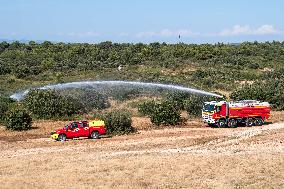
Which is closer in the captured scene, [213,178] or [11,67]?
[213,178]

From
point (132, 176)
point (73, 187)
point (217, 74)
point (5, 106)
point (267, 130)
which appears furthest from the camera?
point (217, 74)

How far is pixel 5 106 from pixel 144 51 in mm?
54925

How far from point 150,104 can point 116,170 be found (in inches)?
774

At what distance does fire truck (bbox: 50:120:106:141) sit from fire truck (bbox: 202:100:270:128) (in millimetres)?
9260

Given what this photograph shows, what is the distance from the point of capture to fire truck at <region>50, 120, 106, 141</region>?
33000mm

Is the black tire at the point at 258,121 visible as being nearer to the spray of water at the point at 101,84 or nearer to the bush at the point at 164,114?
the bush at the point at 164,114

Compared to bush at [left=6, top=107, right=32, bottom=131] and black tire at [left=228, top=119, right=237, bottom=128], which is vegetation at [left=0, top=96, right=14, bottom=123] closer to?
bush at [left=6, top=107, right=32, bottom=131]

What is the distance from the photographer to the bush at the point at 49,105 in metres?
41.9

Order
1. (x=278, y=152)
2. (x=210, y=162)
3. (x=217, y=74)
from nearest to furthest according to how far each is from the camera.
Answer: (x=210, y=162) → (x=278, y=152) → (x=217, y=74)

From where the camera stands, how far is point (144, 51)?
94.6 meters

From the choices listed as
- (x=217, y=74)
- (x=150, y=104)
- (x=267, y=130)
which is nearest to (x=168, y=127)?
(x=150, y=104)

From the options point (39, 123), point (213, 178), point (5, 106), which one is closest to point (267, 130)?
point (213, 178)

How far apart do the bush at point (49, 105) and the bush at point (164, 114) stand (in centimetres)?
803

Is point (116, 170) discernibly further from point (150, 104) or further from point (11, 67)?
point (11, 67)
